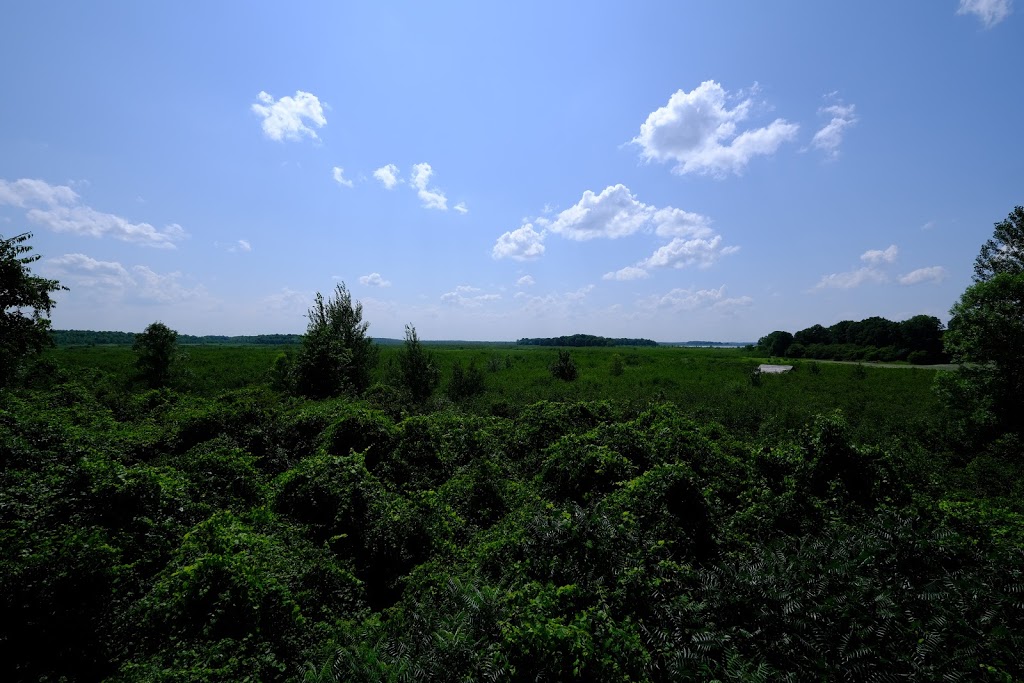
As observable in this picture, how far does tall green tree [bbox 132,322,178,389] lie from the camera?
23531 mm

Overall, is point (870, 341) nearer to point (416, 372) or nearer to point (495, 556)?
point (416, 372)

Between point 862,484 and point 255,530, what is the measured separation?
1104 cm

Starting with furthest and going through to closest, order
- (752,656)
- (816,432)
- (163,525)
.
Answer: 1. (816,432)
2. (163,525)
3. (752,656)

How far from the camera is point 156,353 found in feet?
79.2

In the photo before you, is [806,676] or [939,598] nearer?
[806,676]

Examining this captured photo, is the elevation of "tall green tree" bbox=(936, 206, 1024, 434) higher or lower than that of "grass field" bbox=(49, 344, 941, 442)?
higher

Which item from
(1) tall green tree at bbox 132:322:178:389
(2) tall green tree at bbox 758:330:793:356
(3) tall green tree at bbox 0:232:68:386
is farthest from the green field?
(2) tall green tree at bbox 758:330:793:356

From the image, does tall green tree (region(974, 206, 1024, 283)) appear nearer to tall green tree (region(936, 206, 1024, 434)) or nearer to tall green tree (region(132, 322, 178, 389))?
tall green tree (region(936, 206, 1024, 434))

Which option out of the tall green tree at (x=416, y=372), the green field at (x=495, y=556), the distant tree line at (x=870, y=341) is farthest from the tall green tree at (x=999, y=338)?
the distant tree line at (x=870, y=341)

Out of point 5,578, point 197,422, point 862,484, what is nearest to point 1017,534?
point 862,484

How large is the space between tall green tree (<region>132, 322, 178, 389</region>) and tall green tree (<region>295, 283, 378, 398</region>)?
1078 centimetres

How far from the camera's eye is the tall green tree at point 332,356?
1848 cm

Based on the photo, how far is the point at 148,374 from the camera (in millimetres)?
24516

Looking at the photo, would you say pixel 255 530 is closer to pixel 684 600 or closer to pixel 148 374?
pixel 684 600
